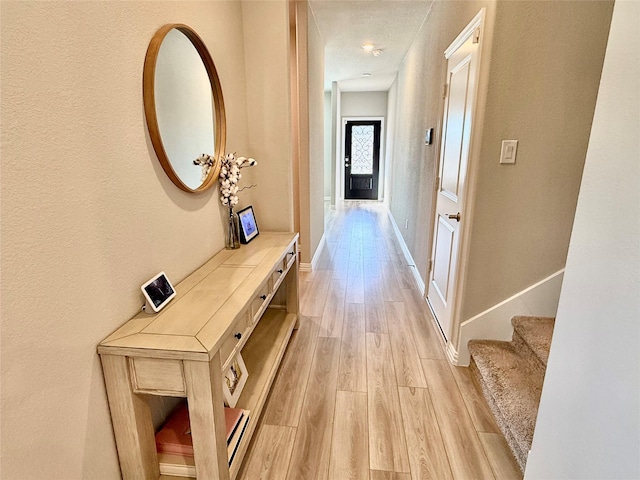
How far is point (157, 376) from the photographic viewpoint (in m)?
1.10

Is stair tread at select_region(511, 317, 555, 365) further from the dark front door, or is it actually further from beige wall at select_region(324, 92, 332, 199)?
the dark front door

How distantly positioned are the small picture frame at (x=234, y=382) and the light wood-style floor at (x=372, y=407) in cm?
25

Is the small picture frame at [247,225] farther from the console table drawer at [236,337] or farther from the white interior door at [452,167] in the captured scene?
the white interior door at [452,167]

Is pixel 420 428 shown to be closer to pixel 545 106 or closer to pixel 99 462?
pixel 99 462

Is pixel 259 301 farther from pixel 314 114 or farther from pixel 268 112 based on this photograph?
pixel 314 114

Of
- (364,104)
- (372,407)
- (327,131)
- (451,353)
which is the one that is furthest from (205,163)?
(364,104)

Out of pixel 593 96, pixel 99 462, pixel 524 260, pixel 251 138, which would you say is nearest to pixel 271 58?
pixel 251 138

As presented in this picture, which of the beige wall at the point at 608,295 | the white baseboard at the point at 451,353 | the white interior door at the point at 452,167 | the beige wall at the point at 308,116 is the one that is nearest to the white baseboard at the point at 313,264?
the beige wall at the point at 308,116

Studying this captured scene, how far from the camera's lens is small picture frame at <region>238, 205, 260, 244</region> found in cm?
213

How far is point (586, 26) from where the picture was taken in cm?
175

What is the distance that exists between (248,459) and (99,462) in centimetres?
65

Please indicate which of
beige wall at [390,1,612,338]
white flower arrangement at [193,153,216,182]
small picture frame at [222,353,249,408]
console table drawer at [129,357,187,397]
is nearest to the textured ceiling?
beige wall at [390,1,612,338]

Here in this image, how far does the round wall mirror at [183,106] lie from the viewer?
1.33 meters

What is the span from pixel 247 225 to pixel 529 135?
1.67 metres
